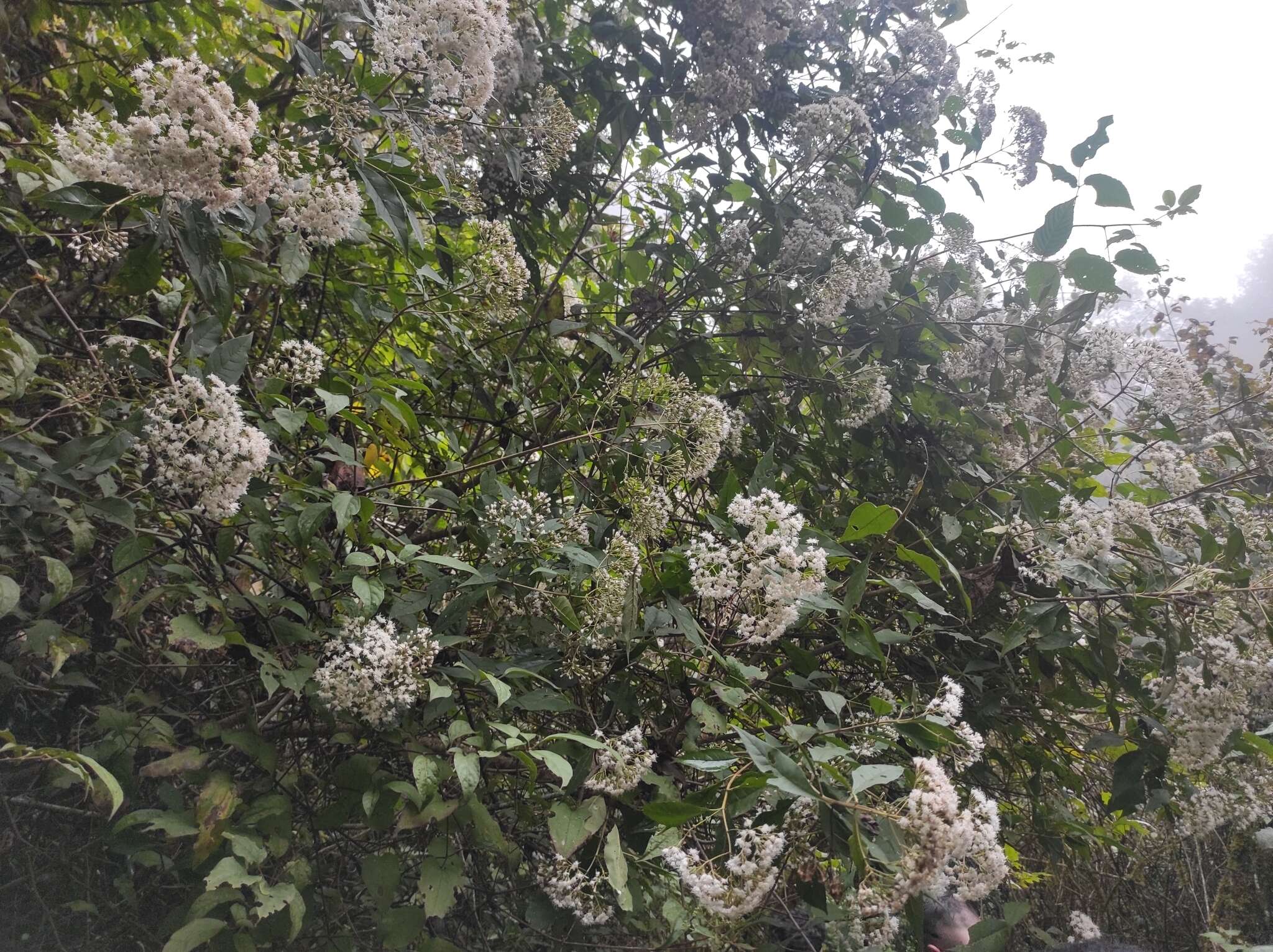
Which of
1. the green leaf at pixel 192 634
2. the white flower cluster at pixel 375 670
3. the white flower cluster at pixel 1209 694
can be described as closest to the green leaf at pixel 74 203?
the green leaf at pixel 192 634

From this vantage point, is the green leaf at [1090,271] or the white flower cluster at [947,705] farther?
the green leaf at [1090,271]

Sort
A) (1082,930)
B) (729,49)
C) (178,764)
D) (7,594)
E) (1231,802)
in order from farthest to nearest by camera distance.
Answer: (1082,930) → (729,49) → (1231,802) → (178,764) → (7,594)

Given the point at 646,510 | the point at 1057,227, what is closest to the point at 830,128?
the point at 1057,227

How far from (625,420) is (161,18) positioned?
161 cm

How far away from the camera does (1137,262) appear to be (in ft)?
5.92

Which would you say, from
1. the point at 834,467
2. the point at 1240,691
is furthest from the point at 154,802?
the point at 1240,691

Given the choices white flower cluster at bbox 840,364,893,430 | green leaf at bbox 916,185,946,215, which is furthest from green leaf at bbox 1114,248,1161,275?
white flower cluster at bbox 840,364,893,430

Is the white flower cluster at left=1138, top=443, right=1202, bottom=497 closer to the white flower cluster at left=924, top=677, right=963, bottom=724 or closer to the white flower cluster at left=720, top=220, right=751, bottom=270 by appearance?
the white flower cluster at left=924, top=677, right=963, bottom=724

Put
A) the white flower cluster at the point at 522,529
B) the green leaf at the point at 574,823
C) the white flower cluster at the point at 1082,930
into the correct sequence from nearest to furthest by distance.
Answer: the green leaf at the point at 574,823 → the white flower cluster at the point at 522,529 → the white flower cluster at the point at 1082,930

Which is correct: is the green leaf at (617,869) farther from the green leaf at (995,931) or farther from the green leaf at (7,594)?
the green leaf at (7,594)

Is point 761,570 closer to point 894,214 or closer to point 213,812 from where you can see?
point 213,812

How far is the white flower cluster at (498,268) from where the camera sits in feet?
5.48

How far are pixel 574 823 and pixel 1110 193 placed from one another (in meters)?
1.85

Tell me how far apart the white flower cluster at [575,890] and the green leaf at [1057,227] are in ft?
5.66
